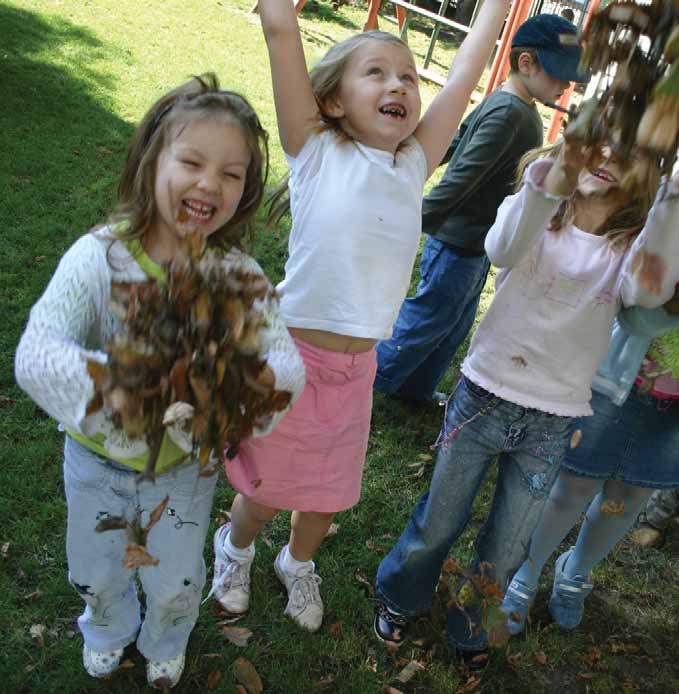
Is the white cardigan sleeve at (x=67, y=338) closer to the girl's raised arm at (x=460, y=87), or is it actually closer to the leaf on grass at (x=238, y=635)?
the girl's raised arm at (x=460, y=87)

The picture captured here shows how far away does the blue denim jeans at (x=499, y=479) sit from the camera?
222cm

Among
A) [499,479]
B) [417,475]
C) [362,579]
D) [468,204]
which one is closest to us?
[499,479]

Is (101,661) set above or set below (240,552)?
below

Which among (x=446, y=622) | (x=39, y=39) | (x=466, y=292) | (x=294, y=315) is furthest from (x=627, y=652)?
(x=39, y=39)

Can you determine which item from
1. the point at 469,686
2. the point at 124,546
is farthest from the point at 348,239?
the point at 469,686

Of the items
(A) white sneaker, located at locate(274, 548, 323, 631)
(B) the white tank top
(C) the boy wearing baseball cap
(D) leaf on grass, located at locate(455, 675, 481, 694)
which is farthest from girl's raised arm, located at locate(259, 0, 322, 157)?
(D) leaf on grass, located at locate(455, 675, 481, 694)

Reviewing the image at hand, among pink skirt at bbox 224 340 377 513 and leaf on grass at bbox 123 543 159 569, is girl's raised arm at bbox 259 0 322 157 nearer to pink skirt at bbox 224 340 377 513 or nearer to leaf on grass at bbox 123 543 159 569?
pink skirt at bbox 224 340 377 513

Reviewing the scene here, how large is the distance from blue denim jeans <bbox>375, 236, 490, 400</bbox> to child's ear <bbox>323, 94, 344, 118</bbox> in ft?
5.00

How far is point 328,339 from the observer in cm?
211

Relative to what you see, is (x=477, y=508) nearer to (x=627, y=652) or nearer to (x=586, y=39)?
(x=627, y=652)

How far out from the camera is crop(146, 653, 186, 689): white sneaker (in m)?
2.25

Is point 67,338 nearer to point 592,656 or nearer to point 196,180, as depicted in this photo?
point 196,180

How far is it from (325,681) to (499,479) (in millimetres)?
953

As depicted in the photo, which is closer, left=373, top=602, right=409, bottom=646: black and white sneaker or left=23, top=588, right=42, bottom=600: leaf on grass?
left=23, top=588, right=42, bottom=600: leaf on grass
